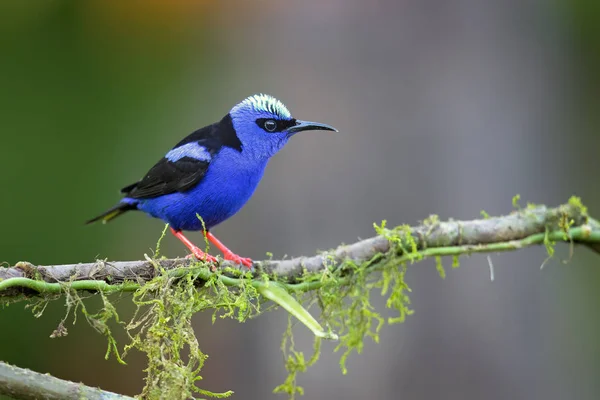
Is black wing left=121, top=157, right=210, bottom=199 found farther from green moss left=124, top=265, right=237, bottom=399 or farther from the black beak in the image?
green moss left=124, top=265, right=237, bottom=399

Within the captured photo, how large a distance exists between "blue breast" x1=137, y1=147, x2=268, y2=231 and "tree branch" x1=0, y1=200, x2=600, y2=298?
2.89 ft

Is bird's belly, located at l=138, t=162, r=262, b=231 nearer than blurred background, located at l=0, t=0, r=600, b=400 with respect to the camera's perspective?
Yes

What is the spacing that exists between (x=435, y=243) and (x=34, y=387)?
1729mm

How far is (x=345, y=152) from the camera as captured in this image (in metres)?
5.92

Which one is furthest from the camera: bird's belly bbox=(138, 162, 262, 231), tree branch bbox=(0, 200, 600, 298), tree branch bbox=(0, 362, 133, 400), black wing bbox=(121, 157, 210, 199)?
black wing bbox=(121, 157, 210, 199)

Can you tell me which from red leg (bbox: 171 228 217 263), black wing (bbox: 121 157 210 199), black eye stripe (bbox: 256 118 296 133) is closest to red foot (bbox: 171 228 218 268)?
red leg (bbox: 171 228 217 263)

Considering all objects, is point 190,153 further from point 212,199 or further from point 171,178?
point 212,199

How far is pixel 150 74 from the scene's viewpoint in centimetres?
749

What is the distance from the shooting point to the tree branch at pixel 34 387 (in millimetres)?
1825

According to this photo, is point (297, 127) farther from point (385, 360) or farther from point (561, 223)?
point (385, 360)

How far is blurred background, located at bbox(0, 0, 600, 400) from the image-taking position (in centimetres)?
574

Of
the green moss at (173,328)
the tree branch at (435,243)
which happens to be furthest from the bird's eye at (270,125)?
the green moss at (173,328)

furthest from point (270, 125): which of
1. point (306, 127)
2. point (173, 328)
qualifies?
point (173, 328)

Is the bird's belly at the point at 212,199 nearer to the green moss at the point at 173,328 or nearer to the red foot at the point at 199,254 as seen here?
the red foot at the point at 199,254
